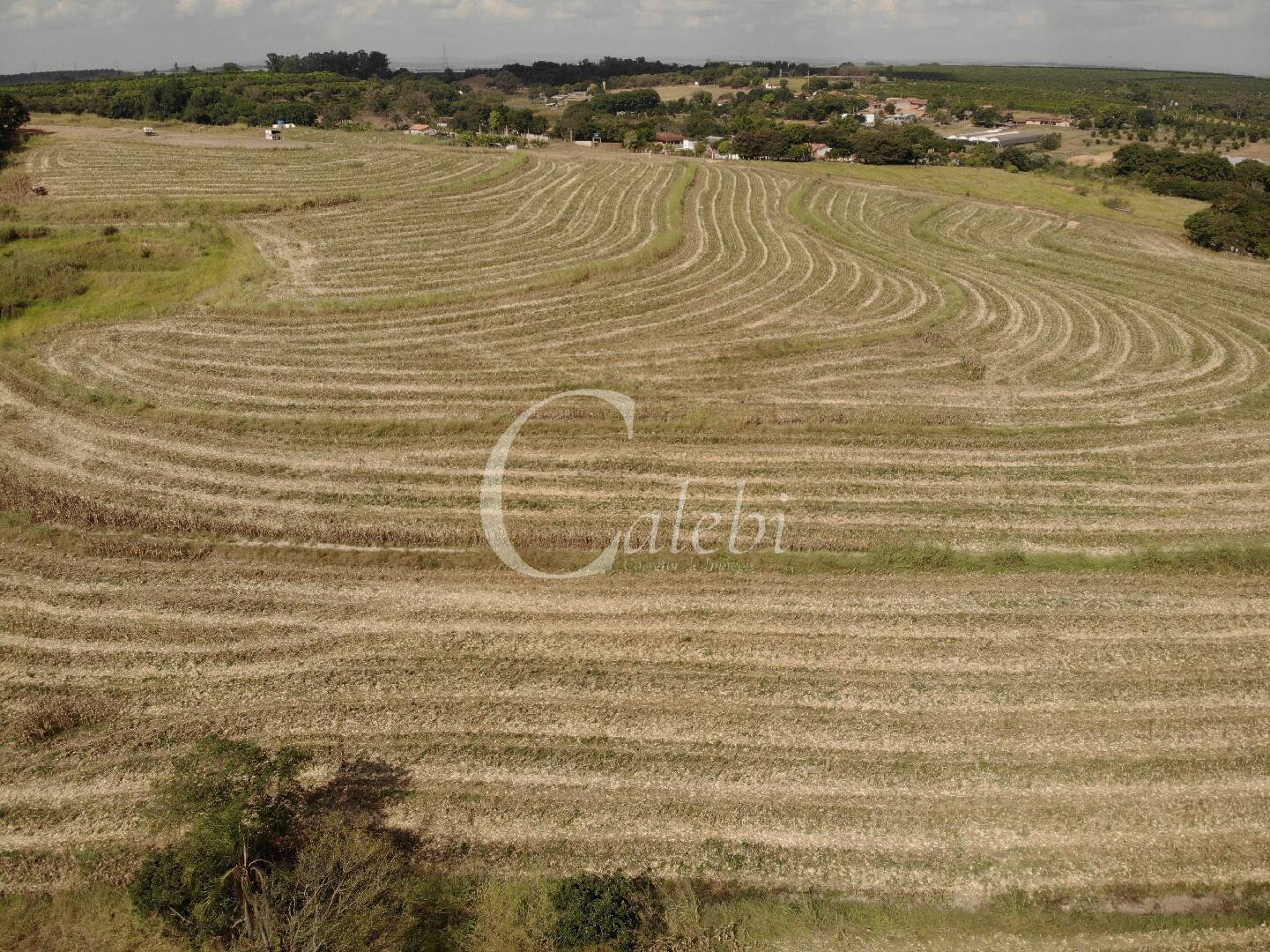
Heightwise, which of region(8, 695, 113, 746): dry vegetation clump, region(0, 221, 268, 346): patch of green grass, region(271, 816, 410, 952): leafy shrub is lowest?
region(271, 816, 410, 952): leafy shrub

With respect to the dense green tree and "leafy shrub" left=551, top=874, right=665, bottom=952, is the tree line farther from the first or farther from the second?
the dense green tree

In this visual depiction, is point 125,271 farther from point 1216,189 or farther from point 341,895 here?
point 1216,189

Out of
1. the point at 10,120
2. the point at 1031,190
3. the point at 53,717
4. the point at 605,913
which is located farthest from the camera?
the point at 1031,190

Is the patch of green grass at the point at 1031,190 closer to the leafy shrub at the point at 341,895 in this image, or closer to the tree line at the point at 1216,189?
the tree line at the point at 1216,189

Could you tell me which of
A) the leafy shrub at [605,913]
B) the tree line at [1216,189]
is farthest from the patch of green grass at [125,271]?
the tree line at [1216,189]

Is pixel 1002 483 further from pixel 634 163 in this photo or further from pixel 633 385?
pixel 634 163

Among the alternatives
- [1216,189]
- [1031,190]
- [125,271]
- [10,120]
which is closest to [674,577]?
[125,271]

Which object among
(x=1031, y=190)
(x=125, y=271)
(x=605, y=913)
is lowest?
(x=605, y=913)

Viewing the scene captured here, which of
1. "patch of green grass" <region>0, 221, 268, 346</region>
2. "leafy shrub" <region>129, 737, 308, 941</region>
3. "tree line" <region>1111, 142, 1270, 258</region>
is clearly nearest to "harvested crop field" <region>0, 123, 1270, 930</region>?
"patch of green grass" <region>0, 221, 268, 346</region>
